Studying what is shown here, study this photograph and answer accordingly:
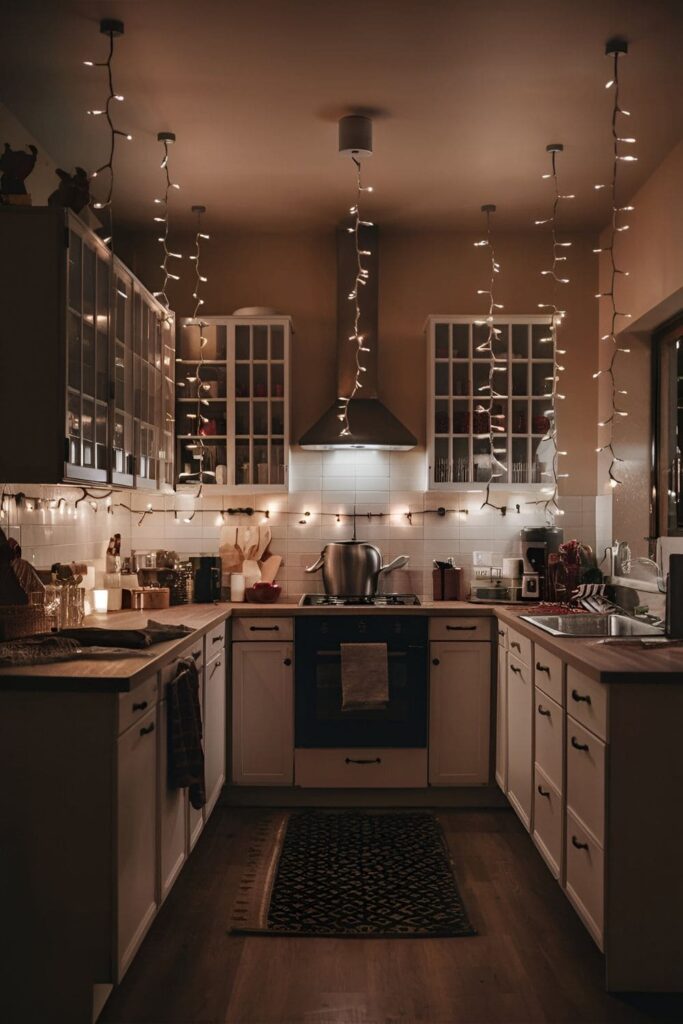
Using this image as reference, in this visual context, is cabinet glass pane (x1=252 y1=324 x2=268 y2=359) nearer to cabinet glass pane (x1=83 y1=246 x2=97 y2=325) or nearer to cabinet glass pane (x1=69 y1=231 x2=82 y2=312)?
cabinet glass pane (x1=83 y1=246 x2=97 y2=325)

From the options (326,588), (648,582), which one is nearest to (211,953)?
(326,588)

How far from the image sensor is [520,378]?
15.1ft

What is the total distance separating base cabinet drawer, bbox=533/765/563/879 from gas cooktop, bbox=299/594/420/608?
121cm

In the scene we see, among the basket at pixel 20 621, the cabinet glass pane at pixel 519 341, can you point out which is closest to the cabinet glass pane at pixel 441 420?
the cabinet glass pane at pixel 519 341

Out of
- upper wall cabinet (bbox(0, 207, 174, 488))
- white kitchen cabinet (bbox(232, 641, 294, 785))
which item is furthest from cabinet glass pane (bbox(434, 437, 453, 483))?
upper wall cabinet (bbox(0, 207, 174, 488))

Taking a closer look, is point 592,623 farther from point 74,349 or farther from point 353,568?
point 74,349

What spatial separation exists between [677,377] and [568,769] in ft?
7.52

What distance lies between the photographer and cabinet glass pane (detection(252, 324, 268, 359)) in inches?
179

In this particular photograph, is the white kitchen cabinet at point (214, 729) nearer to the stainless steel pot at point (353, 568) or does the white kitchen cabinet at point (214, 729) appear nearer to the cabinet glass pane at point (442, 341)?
the stainless steel pot at point (353, 568)

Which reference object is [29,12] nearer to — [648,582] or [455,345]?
[455,345]

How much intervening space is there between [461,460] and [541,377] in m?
0.65

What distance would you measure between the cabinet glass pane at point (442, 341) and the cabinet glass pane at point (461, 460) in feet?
1.56

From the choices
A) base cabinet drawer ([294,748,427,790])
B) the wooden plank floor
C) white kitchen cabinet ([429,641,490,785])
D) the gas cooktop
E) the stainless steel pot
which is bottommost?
the wooden plank floor

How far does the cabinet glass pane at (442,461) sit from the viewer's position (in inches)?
177
